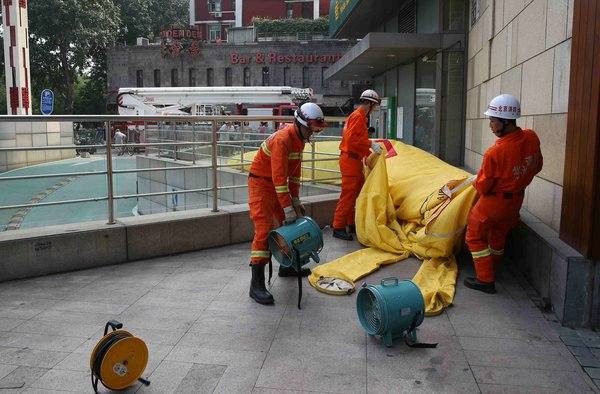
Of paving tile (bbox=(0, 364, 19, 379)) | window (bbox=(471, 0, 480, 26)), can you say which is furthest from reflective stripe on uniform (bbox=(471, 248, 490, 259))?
window (bbox=(471, 0, 480, 26))

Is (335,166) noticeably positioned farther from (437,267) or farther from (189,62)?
(189,62)

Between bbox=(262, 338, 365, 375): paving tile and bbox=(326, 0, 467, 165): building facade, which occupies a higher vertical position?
bbox=(326, 0, 467, 165): building facade

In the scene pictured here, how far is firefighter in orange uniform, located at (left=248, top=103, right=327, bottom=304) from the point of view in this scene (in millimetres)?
4684

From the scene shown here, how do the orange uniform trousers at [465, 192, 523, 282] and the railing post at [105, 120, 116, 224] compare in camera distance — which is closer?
the orange uniform trousers at [465, 192, 523, 282]

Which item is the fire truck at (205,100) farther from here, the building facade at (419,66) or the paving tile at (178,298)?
the paving tile at (178,298)

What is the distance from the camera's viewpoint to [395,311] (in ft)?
12.3

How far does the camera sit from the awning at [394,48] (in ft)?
36.1

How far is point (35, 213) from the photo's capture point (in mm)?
6066

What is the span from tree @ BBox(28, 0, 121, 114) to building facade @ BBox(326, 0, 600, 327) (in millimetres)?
37317

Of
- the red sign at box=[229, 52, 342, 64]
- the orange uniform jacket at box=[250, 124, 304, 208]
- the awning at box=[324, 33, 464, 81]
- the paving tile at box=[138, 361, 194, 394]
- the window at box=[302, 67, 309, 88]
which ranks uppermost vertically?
the red sign at box=[229, 52, 342, 64]

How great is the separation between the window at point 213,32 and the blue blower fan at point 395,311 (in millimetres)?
57003

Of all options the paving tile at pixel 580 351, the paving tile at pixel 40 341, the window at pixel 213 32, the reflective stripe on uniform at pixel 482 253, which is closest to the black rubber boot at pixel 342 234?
the reflective stripe on uniform at pixel 482 253

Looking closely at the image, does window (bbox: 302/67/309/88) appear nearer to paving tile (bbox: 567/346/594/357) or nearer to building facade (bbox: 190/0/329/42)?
building facade (bbox: 190/0/329/42)

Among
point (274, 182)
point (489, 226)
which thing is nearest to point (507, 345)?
point (489, 226)
